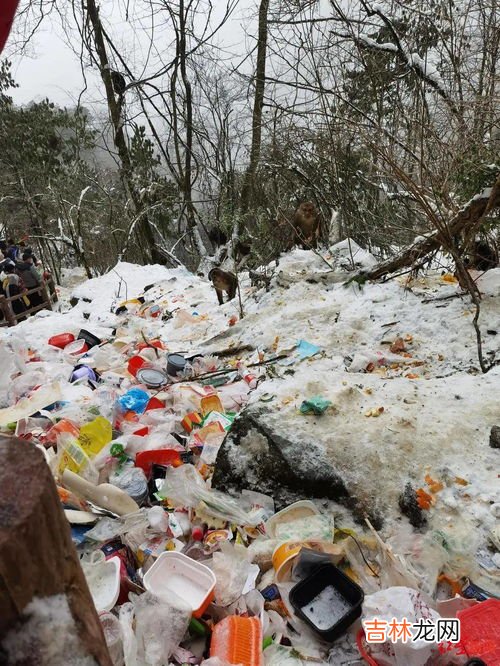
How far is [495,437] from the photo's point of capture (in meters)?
2.17

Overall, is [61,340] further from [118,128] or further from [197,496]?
[118,128]

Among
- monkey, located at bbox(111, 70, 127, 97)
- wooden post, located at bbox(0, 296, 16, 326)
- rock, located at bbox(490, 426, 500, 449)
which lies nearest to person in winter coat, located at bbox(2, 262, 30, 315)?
wooden post, located at bbox(0, 296, 16, 326)

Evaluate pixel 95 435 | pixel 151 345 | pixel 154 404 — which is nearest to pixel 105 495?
pixel 95 435

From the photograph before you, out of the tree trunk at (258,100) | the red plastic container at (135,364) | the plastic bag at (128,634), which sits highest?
the tree trunk at (258,100)

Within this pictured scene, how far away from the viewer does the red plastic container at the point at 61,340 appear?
4.93 m

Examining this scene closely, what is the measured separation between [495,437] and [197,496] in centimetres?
149

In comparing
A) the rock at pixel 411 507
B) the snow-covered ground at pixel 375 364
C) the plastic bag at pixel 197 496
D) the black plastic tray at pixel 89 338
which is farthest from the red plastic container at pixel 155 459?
the black plastic tray at pixel 89 338

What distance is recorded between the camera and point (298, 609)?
5.63 ft

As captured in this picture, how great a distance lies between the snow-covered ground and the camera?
211 cm

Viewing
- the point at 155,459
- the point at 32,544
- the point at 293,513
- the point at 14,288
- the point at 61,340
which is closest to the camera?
the point at 32,544

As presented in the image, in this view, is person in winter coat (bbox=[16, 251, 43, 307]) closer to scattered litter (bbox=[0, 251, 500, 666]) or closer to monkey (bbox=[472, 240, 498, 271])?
scattered litter (bbox=[0, 251, 500, 666])

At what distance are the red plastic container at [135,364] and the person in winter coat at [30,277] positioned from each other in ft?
17.1

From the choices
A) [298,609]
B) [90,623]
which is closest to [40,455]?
[90,623]

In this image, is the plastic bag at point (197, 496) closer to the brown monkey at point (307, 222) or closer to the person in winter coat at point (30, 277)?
the brown monkey at point (307, 222)
